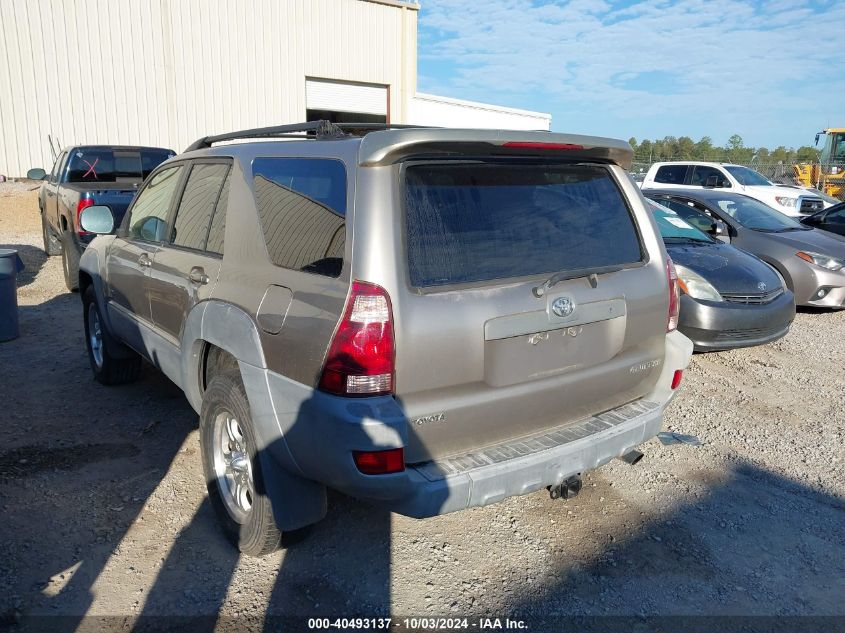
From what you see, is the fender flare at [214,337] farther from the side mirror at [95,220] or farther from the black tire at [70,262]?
the black tire at [70,262]

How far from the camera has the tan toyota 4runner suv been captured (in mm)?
2438

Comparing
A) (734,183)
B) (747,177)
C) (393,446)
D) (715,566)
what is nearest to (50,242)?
(393,446)

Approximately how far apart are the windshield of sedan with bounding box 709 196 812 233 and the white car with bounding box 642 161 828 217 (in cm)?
499

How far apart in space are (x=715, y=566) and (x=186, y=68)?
20.8m

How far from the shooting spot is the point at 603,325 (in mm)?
2934

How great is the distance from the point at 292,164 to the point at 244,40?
20.1 m

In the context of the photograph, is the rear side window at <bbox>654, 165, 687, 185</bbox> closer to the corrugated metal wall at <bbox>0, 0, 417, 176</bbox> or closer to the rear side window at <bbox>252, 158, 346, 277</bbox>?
the corrugated metal wall at <bbox>0, 0, 417, 176</bbox>

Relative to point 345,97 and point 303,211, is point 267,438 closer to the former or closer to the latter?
point 303,211

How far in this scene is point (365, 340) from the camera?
2.39 meters

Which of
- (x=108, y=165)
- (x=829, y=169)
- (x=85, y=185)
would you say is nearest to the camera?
(x=85, y=185)

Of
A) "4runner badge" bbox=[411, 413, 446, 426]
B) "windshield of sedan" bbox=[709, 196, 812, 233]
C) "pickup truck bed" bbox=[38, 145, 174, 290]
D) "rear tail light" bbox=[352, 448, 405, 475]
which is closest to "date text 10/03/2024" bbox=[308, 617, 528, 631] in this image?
"rear tail light" bbox=[352, 448, 405, 475]

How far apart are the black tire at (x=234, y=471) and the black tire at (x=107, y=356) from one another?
2.12 m

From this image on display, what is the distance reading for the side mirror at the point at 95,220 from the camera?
4.58 meters

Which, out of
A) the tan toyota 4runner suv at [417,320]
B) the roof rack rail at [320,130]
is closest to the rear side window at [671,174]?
the tan toyota 4runner suv at [417,320]
